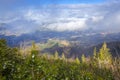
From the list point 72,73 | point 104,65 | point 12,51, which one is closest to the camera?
point 12,51

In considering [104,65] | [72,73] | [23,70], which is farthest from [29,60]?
[104,65]

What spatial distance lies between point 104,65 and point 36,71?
463 feet

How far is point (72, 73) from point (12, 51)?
5685 centimetres

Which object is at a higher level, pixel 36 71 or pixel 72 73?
pixel 36 71

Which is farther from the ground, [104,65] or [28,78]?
[28,78]

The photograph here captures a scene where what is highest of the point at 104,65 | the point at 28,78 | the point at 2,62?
the point at 2,62

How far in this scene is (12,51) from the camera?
133ft

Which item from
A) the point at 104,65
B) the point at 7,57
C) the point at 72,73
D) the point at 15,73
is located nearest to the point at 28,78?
the point at 15,73

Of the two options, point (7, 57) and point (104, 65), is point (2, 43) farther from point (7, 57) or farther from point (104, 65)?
point (104, 65)

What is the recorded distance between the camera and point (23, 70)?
132ft

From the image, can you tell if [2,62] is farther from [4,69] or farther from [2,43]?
[2,43]

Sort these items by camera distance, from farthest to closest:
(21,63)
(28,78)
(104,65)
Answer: (104,65) < (21,63) < (28,78)

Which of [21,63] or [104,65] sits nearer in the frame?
[21,63]

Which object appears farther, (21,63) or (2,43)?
(21,63)
